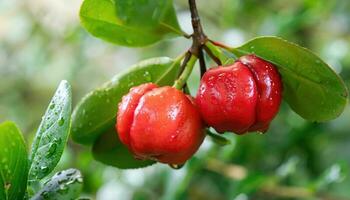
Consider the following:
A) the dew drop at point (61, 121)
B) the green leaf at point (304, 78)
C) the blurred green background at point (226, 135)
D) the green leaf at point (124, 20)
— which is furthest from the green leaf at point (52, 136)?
the blurred green background at point (226, 135)

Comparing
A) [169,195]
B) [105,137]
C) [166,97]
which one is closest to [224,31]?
[169,195]

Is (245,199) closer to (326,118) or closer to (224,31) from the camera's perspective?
(224,31)

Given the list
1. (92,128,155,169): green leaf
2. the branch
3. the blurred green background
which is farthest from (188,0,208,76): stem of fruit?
the blurred green background

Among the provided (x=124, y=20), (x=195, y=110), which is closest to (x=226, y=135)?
(x=195, y=110)

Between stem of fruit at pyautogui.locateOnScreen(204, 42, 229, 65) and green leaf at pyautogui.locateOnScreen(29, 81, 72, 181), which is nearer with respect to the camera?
green leaf at pyautogui.locateOnScreen(29, 81, 72, 181)

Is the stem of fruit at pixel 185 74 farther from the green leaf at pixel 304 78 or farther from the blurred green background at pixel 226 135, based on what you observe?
the blurred green background at pixel 226 135

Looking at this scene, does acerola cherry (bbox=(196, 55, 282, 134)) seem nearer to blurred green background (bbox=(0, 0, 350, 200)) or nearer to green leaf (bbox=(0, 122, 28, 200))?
green leaf (bbox=(0, 122, 28, 200))
